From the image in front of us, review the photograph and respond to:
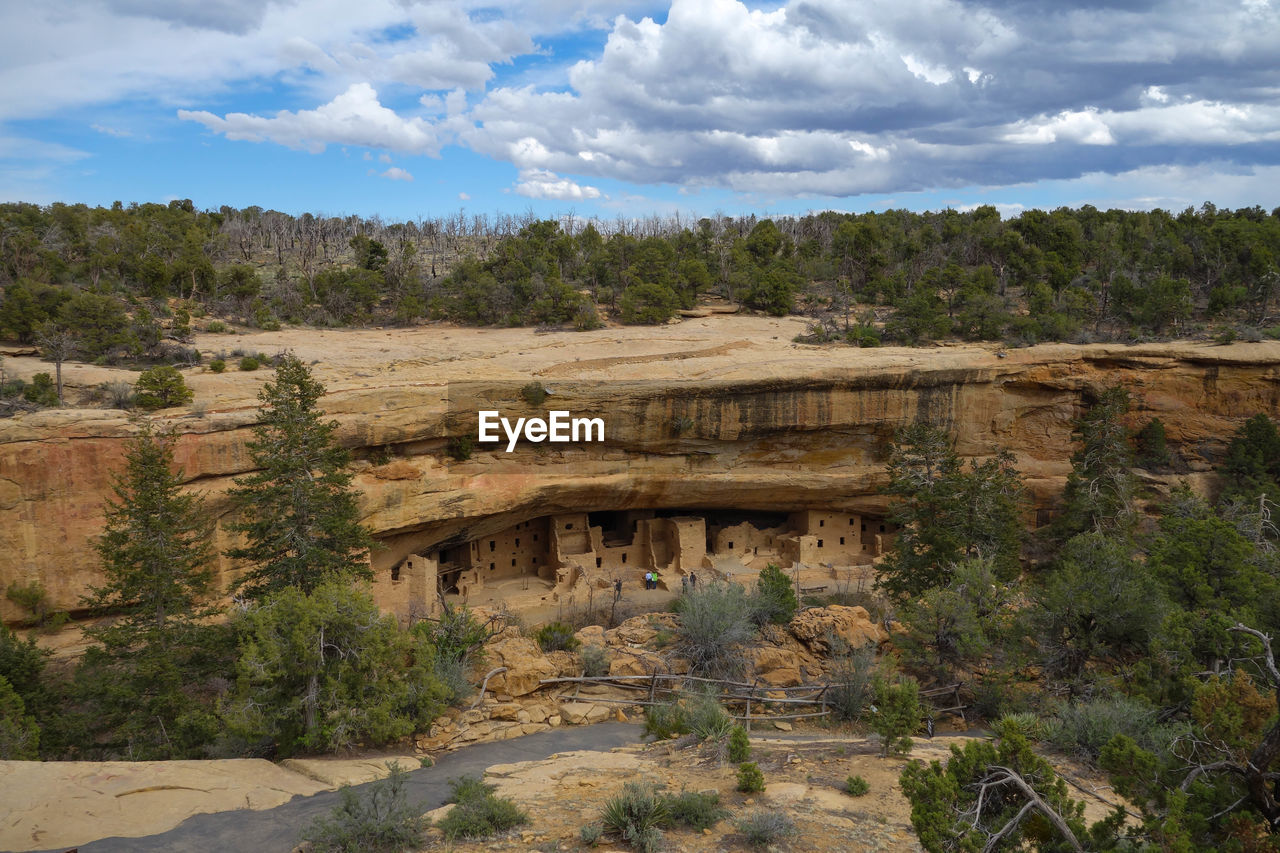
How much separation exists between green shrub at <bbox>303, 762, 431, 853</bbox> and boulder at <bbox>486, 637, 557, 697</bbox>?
17.1ft

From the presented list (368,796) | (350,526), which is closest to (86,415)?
(350,526)

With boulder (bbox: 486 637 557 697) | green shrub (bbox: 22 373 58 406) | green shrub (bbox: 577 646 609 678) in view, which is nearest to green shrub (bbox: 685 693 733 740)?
green shrub (bbox: 577 646 609 678)

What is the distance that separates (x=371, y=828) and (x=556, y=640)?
312 inches

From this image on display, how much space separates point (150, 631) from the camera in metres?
12.3

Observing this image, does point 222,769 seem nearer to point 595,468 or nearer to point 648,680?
point 648,680

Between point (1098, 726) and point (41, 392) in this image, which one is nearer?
point (1098, 726)

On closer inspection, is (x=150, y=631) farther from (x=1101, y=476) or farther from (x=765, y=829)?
(x=1101, y=476)

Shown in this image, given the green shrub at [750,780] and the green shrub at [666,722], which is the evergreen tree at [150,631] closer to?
the green shrub at [666,722]

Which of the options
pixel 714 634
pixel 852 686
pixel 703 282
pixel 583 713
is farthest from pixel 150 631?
pixel 703 282

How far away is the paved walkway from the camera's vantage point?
7.66 meters

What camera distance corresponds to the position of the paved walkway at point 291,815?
25.1ft

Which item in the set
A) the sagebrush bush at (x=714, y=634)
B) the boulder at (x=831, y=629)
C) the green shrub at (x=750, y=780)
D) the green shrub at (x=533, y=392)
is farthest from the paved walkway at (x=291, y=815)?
the green shrub at (x=533, y=392)

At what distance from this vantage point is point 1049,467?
2291cm

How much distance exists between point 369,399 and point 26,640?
7.41 meters
